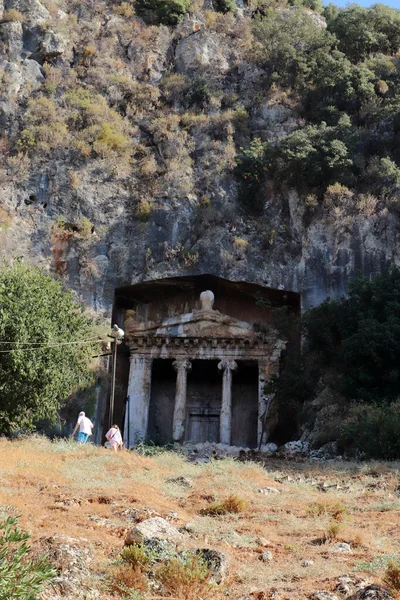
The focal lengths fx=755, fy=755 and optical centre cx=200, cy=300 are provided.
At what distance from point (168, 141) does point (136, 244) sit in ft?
20.2

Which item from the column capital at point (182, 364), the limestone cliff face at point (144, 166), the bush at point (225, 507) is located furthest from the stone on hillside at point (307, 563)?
the limestone cliff face at point (144, 166)

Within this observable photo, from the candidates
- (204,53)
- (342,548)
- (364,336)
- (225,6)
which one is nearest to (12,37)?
(204,53)

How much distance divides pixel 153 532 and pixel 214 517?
271 cm

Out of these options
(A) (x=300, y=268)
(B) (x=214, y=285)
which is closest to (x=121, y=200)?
(B) (x=214, y=285)

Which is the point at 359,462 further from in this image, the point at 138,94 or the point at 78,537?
the point at 138,94

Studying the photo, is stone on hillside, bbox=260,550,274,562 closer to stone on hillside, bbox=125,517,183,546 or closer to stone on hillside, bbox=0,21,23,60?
stone on hillside, bbox=125,517,183,546

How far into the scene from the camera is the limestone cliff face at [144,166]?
31500mm

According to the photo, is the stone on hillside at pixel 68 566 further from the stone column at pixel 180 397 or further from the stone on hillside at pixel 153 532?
the stone column at pixel 180 397

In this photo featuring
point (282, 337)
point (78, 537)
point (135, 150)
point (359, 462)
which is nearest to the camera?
point (78, 537)

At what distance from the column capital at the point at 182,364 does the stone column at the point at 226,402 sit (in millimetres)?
1278

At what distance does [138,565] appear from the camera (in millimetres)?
9180

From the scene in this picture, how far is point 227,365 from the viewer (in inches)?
1204

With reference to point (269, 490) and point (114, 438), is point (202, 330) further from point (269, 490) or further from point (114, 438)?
point (269, 490)

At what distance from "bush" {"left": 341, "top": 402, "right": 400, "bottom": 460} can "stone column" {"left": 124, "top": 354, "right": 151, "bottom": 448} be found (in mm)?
9947
